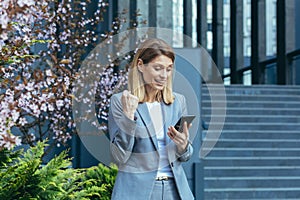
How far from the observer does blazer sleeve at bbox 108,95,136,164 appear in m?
3.35

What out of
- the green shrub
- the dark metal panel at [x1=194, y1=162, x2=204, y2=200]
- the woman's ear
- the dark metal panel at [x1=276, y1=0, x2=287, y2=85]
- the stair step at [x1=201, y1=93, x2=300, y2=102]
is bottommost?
the dark metal panel at [x1=194, y1=162, x2=204, y2=200]

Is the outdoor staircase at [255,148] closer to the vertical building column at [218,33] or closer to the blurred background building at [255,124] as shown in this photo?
the blurred background building at [255,124]

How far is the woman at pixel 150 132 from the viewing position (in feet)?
11.0

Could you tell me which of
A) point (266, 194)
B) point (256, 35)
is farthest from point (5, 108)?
point (256, 35)

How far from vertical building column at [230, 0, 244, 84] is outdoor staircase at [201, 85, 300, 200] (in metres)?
7.06

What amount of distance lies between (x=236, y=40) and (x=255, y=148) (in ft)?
32.1

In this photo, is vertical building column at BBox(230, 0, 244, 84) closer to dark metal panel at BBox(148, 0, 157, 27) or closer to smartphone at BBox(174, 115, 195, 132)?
dark metal panel at BBox(148, 0, 157, 27)

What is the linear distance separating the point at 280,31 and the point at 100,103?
10.2 m

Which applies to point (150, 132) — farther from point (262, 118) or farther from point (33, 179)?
point (262, 118)

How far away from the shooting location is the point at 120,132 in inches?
132

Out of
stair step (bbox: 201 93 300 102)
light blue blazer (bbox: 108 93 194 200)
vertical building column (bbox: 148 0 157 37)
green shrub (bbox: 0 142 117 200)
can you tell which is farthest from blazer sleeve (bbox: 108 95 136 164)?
vertical building column (bbox: 148 0 157 37)

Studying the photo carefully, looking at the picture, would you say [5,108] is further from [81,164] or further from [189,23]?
[189,23]

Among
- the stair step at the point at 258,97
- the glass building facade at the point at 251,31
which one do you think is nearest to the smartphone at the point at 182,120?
the stair step at the point at 258,97

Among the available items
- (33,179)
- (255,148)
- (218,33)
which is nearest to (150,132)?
(33,179)
